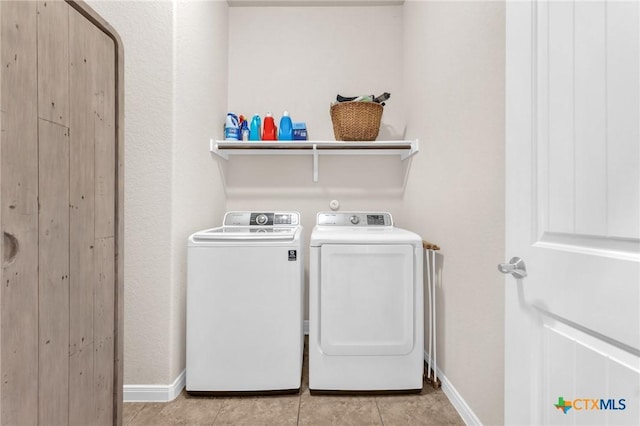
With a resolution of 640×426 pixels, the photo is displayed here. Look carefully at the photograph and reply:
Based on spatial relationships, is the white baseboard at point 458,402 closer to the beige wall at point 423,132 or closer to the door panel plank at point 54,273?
the beige wall at point 423,132

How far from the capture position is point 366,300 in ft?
5.78

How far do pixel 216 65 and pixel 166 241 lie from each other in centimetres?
141

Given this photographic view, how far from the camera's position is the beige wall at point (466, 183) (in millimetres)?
1286

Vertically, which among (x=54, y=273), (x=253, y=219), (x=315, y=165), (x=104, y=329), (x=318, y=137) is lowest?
(x=104, y=329)

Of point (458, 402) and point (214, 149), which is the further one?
point (214, 149)

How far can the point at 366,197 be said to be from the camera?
2682mm

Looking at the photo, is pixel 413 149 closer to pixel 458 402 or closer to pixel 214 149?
pixel 214 149

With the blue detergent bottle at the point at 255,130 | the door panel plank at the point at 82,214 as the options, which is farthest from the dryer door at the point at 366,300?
the blue detergent bottle at the point at 255,130

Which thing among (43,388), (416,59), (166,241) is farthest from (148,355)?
(416,59)

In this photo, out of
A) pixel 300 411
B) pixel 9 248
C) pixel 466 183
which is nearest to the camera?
pixel 9 248

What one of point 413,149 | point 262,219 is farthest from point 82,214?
point 413,149

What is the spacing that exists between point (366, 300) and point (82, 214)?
1.35 m
